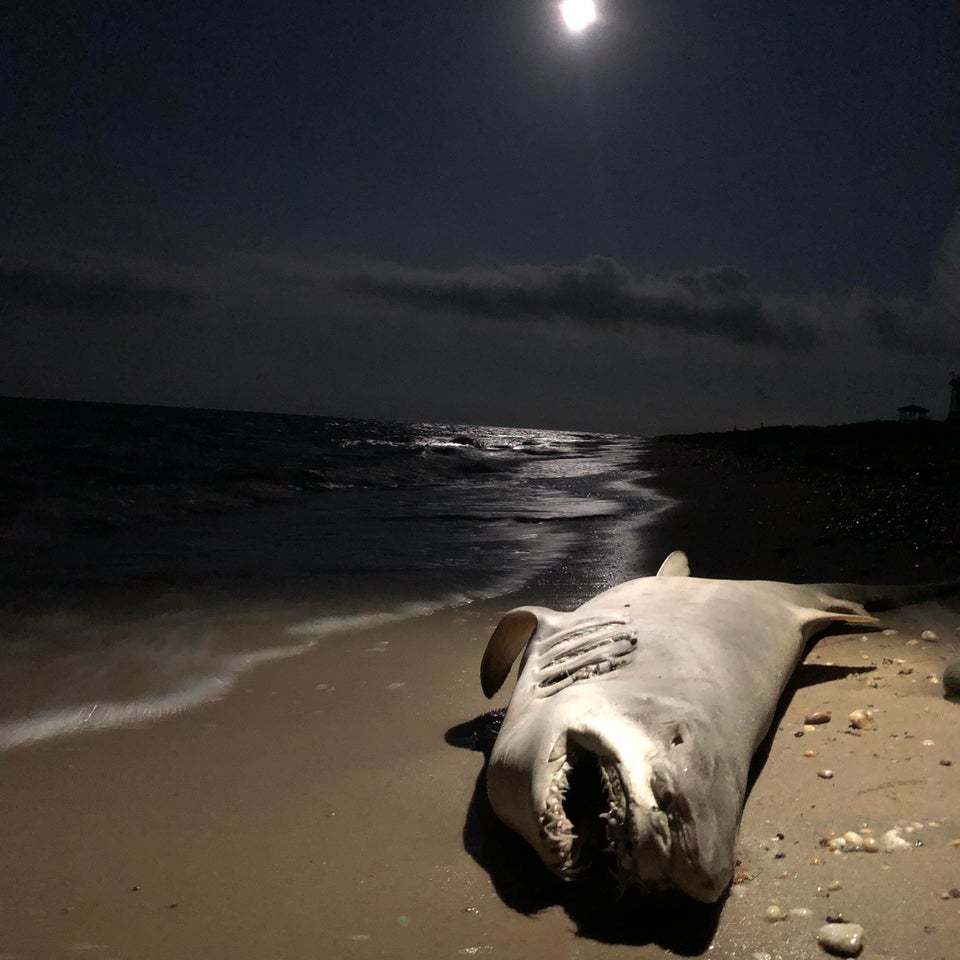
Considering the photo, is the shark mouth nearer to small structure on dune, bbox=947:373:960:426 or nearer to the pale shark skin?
the pale shark skin

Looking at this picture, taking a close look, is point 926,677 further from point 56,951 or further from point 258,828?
point 56,951

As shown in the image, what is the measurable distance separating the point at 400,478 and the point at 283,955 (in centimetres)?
1774

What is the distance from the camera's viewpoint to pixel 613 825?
7.19ft

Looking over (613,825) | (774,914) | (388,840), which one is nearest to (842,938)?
(774,914)

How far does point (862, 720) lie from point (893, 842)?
0.94 metres

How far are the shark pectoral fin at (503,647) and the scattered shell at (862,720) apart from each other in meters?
1.39

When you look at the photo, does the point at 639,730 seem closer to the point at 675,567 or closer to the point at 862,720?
the point at 862,720

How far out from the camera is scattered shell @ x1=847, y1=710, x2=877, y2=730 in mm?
3369

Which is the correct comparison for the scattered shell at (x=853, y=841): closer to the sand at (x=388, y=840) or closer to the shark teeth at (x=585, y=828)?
the sand at (x=388, y=840)

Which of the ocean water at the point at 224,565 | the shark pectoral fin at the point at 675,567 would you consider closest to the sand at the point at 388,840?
the ocean water at the point at 224,565

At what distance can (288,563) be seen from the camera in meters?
7.70

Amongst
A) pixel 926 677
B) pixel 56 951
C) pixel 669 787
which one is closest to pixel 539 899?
pixel 669 787

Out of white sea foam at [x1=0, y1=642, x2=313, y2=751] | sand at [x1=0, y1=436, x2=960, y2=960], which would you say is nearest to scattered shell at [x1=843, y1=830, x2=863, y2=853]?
sand at [x1=0, y1=436, x2=960, y2=960]

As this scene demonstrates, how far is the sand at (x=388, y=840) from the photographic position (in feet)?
7.41
